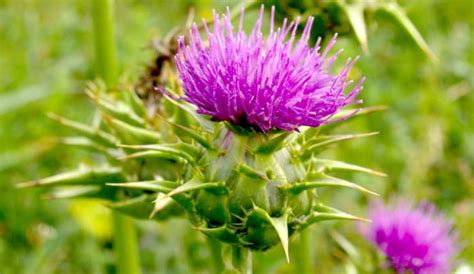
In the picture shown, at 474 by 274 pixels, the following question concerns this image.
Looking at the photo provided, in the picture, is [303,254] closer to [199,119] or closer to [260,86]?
[199,119]

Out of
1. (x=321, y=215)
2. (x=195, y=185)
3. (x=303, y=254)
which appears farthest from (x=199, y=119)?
(x=303, y=254)

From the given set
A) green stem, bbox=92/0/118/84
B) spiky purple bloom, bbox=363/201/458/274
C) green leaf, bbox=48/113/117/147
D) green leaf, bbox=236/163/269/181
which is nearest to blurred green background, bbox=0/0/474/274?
green stem, bbox=92/0/118/84

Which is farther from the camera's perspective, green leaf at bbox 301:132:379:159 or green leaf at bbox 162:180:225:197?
green leaf at bbox 301:132:379:159

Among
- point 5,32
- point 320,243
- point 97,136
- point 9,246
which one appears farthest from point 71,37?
point 97,136

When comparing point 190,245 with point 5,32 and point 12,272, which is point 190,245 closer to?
point 12,272

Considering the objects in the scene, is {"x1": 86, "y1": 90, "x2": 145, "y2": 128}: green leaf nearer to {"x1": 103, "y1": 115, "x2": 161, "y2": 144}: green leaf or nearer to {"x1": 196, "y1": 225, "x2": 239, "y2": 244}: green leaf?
{"x1": 103, "y1": 115, "x2": 161, "y2": 144}: green leaf

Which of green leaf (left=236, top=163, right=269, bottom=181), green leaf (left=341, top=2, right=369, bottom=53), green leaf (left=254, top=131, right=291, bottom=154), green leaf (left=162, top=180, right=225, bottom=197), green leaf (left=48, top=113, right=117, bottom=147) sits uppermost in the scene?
green leaf (left=341, top=2, right=369, bottom=53)
